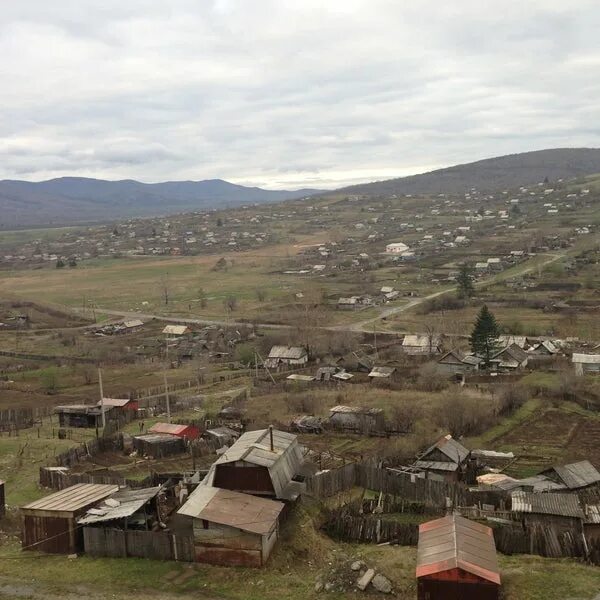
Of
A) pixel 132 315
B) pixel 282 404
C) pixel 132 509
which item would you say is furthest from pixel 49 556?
pixel 132 315

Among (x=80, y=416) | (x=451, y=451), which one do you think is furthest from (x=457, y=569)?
(x=80, y=416)

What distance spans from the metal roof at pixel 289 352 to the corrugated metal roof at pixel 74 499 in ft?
119

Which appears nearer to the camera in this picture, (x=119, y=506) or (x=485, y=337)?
(x=119, y=506)

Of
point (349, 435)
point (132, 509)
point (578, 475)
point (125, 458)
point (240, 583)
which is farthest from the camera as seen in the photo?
point (349, 435)

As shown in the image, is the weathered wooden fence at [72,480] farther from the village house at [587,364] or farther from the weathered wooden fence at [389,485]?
the village house at [587,364]

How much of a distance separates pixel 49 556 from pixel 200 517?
481 cm

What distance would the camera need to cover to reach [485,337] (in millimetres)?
52344

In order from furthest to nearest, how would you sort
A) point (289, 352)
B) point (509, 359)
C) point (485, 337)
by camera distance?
1. point (289, 352)
2. point (485, 337)
3. point (509, 359)

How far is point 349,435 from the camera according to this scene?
3541 cm

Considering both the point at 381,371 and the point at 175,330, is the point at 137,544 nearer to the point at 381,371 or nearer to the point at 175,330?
the point at 381,371

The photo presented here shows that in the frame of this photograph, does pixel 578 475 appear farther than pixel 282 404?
No

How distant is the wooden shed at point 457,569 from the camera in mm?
15172

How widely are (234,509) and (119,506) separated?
12.3ft

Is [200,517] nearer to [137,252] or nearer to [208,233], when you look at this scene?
[137,252]
